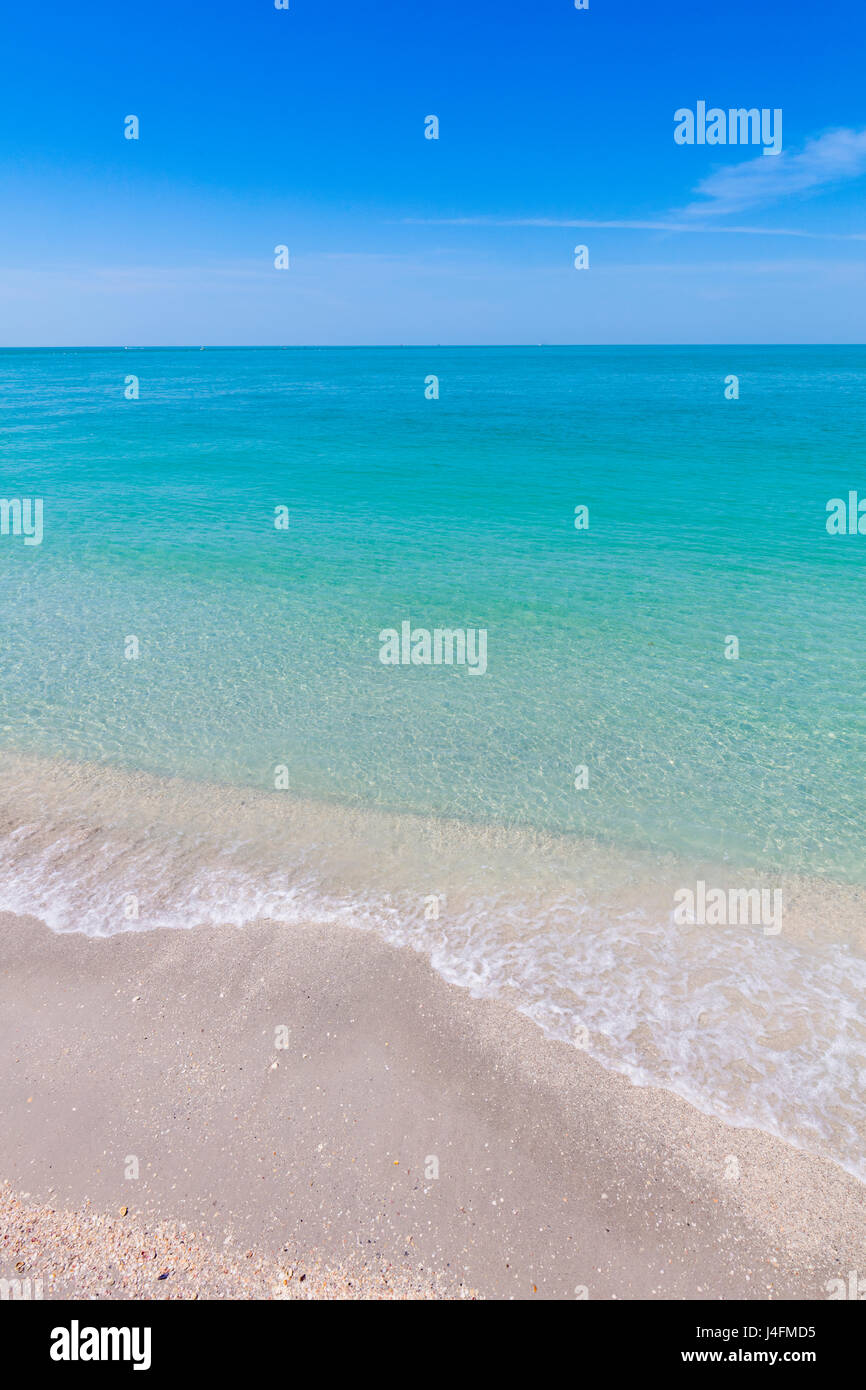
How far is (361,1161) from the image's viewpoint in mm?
5531

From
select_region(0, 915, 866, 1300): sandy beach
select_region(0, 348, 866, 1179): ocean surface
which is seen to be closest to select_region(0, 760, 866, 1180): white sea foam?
select_region(0, 348, 866, 1179): ocean surface

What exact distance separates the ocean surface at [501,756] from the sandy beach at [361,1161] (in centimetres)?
57

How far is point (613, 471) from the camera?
3591 centimetres

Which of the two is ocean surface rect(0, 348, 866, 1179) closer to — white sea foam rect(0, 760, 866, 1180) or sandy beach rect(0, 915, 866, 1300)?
white sea foam rect(0, 760, 866, 1180)

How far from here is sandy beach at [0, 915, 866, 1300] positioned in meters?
4.89

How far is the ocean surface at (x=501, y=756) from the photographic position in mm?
7281

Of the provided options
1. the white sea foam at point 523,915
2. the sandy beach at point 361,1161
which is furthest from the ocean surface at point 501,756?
the sandy beach at point 361,1161

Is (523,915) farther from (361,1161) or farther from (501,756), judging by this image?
(501,756)

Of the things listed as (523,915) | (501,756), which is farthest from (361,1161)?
(501,756)

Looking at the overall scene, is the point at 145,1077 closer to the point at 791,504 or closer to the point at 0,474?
the point at 791,504

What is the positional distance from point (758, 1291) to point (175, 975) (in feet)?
18.4

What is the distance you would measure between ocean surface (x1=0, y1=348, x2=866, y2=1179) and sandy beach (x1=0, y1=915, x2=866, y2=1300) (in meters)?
0.57

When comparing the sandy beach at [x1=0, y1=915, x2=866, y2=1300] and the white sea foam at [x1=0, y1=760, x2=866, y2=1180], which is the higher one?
the white sea foam at [x1=0, y1=760, x2=866, y2=1180]
